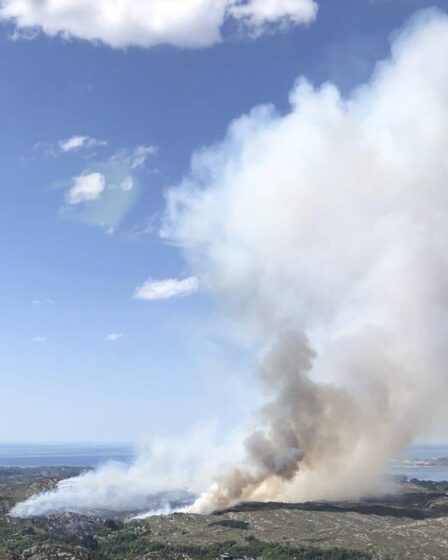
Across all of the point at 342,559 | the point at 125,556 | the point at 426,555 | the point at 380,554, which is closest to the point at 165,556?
the point at 125,556

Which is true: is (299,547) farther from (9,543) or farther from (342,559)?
(9,543)

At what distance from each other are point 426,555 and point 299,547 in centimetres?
3472

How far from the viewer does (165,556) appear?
180m

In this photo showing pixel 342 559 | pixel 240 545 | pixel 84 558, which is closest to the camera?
pixel 84 558

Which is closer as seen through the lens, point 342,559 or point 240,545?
point 342,559

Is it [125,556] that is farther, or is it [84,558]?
[125,556]

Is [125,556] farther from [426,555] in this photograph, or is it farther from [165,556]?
[426,555]

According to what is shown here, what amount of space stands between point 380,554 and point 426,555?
12.9m

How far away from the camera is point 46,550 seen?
177 meters

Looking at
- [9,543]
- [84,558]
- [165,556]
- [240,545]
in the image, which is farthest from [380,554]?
[9,543]

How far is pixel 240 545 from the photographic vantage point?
198500mm

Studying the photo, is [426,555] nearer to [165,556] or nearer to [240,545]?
[240,545]

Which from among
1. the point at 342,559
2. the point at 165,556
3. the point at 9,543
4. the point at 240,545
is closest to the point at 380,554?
the point at 342,559

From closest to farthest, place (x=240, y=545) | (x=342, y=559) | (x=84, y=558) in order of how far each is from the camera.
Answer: (x=84, y=558) → (x=342, y=559) → (x=240, y=545)
